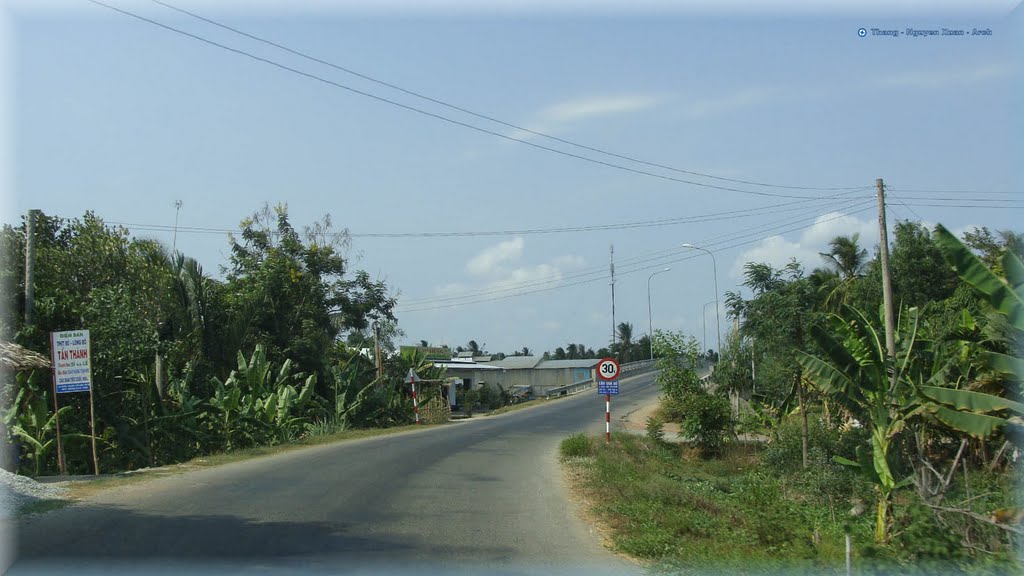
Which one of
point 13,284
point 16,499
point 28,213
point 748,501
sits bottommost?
point 748,501

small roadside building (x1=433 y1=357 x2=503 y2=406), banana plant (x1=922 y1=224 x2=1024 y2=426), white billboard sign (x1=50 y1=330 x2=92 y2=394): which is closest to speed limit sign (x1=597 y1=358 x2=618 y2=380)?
banana plant (x1=922 y1=224 x2=1024 y2=426)

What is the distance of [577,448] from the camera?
2120 cm

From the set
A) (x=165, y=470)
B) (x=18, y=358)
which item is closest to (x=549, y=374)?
(x=165, y=470)

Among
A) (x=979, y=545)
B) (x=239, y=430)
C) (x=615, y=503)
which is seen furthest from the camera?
(x=239, y=430)

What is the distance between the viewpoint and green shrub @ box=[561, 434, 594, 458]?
20922 millimetres

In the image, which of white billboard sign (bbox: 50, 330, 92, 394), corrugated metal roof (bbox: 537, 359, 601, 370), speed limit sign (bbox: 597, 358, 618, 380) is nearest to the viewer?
white billboard sign (bbox: 50, 330, 92, 394)

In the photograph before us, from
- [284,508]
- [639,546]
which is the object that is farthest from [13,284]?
[639,546]

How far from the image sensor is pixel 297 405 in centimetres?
2844

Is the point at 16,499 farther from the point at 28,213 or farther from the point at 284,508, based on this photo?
the point at 28,213

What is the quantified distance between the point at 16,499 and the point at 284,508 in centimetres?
363

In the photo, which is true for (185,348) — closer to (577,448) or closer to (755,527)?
(577,448)

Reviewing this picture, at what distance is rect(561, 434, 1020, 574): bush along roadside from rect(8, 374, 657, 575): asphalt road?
66 centimetres

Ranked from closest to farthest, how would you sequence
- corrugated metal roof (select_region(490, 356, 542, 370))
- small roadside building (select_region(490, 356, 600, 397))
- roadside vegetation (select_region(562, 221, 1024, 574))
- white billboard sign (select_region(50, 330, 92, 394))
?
roadside vegetation (select_region(562, 221, 1024, 574)) → white billboard sign (select_region(50, 330, 92, 394)) → small roadside building (select_region(490, 356, 600, 397)) → corrugated metal roof (select_region(490, 356, 542, 370))

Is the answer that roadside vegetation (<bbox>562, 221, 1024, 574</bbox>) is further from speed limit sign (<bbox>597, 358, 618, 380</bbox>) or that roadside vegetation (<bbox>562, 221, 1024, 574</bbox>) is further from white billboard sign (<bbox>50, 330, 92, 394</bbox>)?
white billboard sign (<bbox>50, 330, 92, 394</bbox>)
